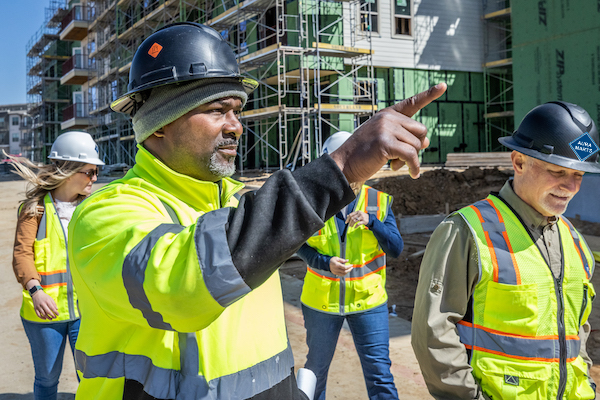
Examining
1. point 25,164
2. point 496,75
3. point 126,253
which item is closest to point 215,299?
point 126,253

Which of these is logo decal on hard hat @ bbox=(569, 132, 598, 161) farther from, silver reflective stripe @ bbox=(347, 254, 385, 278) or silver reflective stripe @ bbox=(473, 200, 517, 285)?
silver reflective stripe @ bbox=(347, 254, 385, 278)

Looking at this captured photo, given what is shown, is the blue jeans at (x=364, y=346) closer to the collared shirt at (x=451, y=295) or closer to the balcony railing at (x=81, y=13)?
the collared shirt at (x=451, y=295)

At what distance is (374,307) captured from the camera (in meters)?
3.89

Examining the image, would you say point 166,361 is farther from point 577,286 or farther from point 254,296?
point 577,286

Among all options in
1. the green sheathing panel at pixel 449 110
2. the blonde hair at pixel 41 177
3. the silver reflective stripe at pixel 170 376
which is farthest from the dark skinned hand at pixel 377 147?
the green sheathing panel at pixel 449 110

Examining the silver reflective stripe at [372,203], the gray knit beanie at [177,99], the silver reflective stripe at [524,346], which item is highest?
the gray knit beanie at [177,99]

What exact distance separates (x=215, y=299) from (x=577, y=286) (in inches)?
81.5

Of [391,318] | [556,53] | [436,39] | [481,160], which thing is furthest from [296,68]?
[391,318]

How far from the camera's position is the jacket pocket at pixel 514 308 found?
91.0 inches

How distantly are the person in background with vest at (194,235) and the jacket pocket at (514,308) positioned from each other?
106 cm

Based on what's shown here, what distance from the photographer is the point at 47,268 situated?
148 inches

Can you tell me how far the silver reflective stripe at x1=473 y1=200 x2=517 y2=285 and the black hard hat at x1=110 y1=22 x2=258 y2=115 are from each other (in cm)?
148

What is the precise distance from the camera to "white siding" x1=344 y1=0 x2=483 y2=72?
23000mm

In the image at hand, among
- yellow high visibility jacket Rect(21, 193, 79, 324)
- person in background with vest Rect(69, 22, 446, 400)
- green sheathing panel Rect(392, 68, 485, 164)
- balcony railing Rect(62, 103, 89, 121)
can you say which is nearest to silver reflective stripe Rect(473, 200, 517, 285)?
person in background with vest Rect(69, 22, 446, 400)
